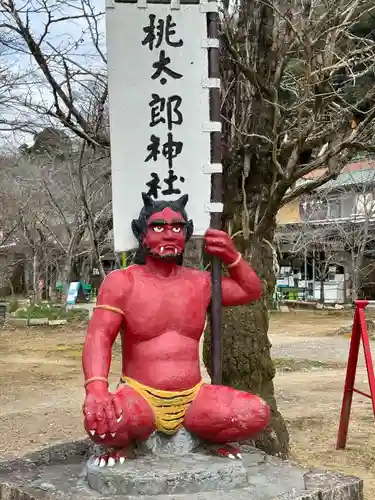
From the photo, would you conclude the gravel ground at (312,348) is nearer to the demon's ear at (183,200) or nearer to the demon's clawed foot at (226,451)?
the demon's clawed foot at (226,451)

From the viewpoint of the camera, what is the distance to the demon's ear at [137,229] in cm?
357

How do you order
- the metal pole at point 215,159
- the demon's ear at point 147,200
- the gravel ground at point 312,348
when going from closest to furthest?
the demon's ear at point 147,200, the metal pole at point 215,159, the gravel ground at point 312,348

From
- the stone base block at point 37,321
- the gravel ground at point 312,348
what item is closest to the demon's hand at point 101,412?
the gravel ground at point 312,348

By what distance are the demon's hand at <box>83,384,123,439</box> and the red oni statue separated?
23mm

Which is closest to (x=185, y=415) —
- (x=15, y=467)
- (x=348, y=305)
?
(x=15, y=467)

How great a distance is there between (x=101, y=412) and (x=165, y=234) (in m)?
0.98

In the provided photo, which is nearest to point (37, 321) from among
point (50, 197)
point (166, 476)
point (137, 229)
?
point (50, 197)

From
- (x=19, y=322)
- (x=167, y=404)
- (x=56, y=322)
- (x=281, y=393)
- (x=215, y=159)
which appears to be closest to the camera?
(x=167, y=404)

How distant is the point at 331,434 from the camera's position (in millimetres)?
7512

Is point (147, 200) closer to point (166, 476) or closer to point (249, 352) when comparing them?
point (166, 476)

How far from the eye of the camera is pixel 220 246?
3.54m

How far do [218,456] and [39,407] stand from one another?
21.3ft

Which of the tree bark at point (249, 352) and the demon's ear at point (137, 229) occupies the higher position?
the demon's ear at point (137, 229)

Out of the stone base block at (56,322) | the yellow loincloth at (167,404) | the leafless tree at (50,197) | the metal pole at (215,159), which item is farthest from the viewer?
the leafless tree at (50,197)
